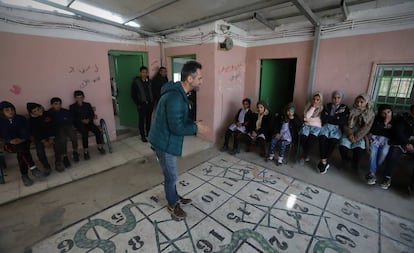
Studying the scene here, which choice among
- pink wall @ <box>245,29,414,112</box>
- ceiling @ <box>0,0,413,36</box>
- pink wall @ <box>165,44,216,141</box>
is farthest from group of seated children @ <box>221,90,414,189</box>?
ceiling @ <box>0,0,413,36</box>

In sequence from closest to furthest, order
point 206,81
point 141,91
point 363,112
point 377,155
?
point 377,155, point 363,112, point 206,81, point 141,91

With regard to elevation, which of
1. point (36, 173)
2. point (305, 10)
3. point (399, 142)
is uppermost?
point (305, 10)

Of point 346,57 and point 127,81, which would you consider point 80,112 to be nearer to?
point 127,81

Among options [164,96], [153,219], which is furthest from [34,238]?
[164,96]

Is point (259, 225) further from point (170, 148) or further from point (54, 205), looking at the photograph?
point (54, 205)

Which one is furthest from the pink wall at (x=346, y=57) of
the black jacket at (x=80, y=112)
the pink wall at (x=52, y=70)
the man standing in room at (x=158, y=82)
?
the black jacket at (x=80, y=112)

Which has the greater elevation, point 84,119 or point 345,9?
point 345,9

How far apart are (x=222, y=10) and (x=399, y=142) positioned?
3.06 meters

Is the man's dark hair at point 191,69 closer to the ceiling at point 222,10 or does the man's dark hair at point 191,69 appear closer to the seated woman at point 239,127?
the ceiling at point 222,10

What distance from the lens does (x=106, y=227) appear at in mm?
1814

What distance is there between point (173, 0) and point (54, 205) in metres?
3.03

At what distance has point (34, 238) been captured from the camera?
1.71 meters

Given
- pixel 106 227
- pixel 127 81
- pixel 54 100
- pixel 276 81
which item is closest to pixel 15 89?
pixel 54 100

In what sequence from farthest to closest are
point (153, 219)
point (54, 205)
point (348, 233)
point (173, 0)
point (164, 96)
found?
point (173, 0)
point (54, 205)
point (153, 219)
point (348, 233)
point (164, 96)
